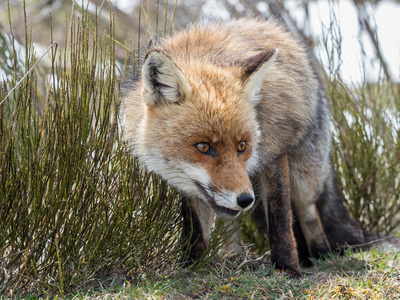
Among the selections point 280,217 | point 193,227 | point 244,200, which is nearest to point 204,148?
point 244,200

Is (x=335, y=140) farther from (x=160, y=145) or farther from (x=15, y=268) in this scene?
(x=15, y=268)

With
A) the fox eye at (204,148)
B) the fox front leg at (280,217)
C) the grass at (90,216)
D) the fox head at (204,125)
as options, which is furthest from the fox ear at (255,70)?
the grass at (90,216)

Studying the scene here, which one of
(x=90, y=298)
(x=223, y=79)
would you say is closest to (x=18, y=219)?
(x=90, y=298)

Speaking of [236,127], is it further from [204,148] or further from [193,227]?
[193,227]

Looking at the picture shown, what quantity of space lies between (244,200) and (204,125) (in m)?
0.63

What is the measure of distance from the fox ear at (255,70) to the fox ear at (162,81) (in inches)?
20.0

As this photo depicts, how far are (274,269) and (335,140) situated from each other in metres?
2.45

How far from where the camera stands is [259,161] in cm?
400

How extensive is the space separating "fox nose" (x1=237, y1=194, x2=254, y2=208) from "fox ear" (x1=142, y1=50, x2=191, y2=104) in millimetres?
898

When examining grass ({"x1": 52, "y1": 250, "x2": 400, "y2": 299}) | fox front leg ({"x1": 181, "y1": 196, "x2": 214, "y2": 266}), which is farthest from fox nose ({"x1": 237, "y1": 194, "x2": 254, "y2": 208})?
fox front leg ({"x1": 181, "y1": 196, "x2": 214, "y2": 266})

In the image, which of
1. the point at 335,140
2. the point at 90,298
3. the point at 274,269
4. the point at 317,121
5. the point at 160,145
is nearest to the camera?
the point at 90,298

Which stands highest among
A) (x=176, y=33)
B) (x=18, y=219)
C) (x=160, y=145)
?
(x=176, y=33)

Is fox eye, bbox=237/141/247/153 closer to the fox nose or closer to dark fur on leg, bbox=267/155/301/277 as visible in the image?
the fox nose

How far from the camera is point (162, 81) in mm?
3453
